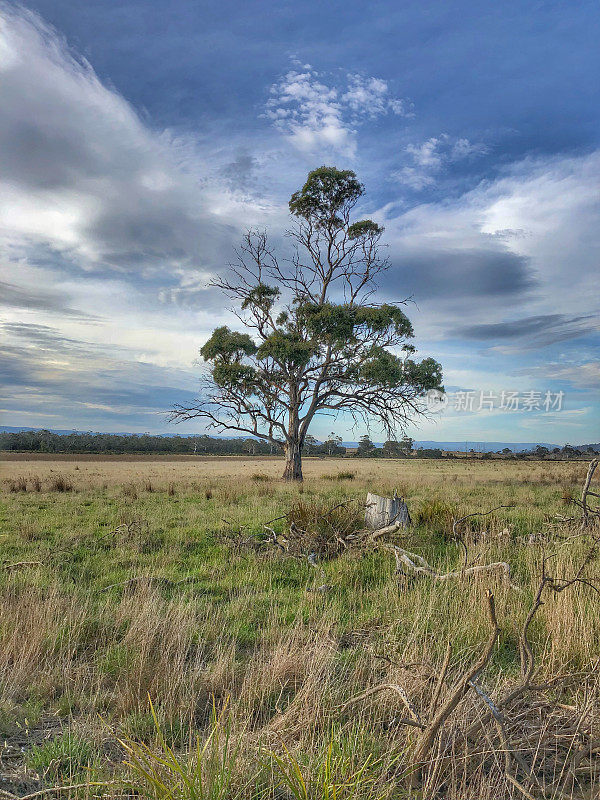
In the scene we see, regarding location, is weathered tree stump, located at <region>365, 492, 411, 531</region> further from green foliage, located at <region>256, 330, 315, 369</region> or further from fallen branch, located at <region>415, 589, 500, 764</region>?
green foliage, located at <region>256, 330, 315, 369</region>

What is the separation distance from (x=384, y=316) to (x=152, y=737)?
73.6 feet

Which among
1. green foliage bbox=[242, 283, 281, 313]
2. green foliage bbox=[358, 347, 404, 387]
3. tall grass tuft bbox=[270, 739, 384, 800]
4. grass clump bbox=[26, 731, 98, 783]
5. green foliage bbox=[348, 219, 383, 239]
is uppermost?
green foliage bbox=[348, 219, 383, 239]

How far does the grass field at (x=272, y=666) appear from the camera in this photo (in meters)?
2.45

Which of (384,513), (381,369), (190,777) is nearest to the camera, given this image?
(190,777)

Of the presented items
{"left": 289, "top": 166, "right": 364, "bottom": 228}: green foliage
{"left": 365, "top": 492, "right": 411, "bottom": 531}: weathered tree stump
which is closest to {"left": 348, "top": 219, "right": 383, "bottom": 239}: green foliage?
{"left": 289, "top": 166, "right": 364, "bottom": 228}: green foliage

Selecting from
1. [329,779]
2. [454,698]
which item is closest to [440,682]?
[454,698]

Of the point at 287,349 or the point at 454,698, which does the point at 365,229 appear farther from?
the point at 454,698

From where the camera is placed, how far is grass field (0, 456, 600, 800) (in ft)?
8.04

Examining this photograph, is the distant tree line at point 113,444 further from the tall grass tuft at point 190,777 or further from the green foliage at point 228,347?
the tall grass tuft at point 190,777

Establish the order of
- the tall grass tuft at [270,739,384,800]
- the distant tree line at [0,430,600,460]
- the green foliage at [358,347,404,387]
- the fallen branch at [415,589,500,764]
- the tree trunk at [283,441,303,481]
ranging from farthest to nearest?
the distant tree line at [0,430,600,460], the tree trunk at [283,441,303,481], the green foliage at [358,347,404,387], the tall grass tuft at [270,739,384,800], the fallen branch at [415,589,500,764]

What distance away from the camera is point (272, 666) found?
11.8ft

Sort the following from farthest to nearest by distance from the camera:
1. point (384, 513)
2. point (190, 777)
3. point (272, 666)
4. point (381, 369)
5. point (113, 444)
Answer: point (113, 444) < point (381, 369) < point (384, 513) < point (272, 666) < point (190, 777)

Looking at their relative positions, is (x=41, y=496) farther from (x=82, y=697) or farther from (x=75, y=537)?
(x=82, y=697)

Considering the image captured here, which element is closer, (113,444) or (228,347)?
(228,347)
